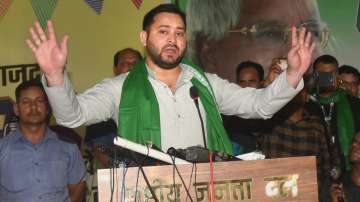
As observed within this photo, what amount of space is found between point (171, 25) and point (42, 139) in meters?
1.87

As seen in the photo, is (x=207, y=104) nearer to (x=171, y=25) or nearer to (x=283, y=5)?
(x=171, y=25)

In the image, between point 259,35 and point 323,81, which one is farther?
point 259,35

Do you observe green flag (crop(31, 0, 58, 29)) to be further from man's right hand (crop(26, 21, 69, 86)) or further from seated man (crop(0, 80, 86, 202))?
man's right hand (crop(26, 21, 69, 86))

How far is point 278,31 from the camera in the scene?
5.66 metres

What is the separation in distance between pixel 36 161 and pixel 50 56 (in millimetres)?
1906

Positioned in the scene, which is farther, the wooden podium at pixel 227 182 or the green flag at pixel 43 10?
the green flag at pixel 43 10

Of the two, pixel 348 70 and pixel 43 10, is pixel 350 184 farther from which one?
pixel 43 10

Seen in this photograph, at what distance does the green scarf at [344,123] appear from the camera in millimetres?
4355

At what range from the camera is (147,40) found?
111 inches

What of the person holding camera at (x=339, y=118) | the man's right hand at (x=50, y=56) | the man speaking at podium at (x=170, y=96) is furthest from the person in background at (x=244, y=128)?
the man's right hand at (x=50, y=56)

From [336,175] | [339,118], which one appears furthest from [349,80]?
[336,175]

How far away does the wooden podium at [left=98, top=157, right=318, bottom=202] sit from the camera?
212cm

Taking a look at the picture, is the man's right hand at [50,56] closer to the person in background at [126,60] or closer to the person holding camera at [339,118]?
the person holding camera at [339,118]

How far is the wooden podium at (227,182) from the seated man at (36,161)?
6.65 feet
